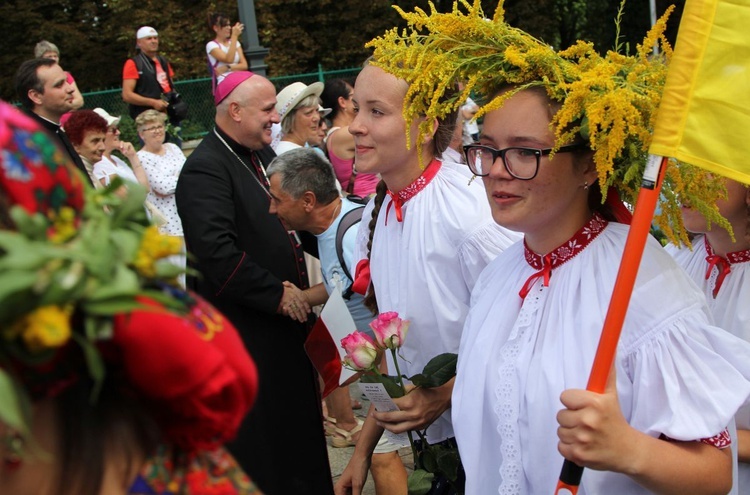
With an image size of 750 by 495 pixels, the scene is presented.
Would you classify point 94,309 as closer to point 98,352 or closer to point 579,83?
point 98,352

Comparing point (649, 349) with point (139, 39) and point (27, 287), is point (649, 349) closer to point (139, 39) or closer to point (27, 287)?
point (27, 287)

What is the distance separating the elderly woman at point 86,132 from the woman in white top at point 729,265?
4.76 metres

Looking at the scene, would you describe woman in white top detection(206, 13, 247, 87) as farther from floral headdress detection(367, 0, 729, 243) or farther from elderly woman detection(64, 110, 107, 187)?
floral headdress detection(367, 0, 729, 243)

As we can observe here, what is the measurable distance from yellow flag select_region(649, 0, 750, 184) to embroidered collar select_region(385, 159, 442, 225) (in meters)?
1.27

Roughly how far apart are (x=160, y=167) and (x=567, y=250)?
5898 mm

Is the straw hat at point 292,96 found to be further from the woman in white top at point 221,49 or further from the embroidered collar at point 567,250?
the woman in white top at point 221,49

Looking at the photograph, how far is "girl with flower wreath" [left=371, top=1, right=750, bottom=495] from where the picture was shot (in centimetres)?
190

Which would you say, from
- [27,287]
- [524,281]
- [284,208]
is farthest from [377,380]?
[27,287]

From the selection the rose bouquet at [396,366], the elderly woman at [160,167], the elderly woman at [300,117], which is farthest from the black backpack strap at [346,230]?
the elderly woman at [160,167]

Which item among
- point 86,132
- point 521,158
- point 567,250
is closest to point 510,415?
point 567,250

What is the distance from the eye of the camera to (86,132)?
646 centimetres

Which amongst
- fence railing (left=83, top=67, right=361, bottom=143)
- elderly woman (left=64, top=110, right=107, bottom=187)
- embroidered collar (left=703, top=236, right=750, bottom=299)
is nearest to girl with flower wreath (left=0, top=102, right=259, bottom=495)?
embroidered collar (left=703, top=236, right=750, bottom=299)

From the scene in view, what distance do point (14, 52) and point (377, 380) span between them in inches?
896

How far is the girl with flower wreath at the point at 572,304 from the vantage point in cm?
190
